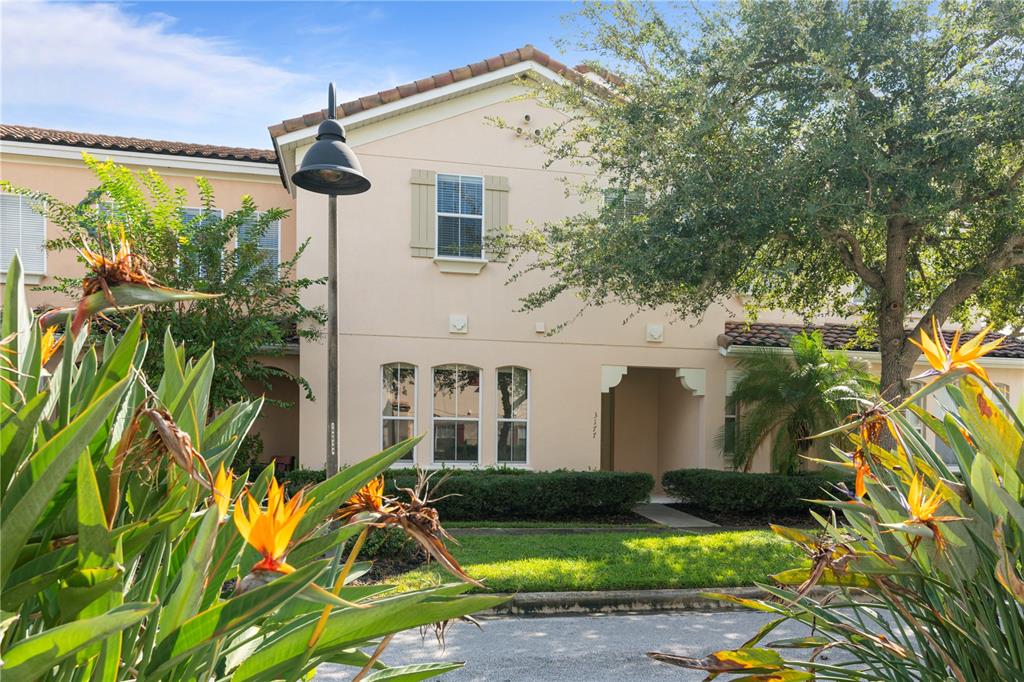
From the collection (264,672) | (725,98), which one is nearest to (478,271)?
(725,98)

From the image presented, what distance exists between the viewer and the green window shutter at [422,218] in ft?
48.0

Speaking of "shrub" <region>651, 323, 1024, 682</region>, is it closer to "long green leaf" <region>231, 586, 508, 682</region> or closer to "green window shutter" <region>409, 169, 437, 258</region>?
"long green leaf" <region>231, 586, 508, 682</region>

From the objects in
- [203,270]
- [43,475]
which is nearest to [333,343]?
[203,270]

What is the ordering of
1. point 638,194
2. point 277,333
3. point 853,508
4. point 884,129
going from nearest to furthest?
point 853,508
point 884,129
point 638,194
point 277,333

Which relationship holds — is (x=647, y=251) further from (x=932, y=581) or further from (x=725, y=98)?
(x=932, y=581)

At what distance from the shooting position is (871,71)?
33.9 feet

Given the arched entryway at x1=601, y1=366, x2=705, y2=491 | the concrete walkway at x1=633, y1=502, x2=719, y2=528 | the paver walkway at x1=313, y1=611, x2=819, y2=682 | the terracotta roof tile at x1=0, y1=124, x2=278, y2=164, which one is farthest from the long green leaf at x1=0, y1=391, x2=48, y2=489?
the arched entryway at x1=601, y1=366, x2=705, y2=491

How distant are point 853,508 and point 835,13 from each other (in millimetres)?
9642

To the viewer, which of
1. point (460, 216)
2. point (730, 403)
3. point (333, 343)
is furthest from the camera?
point (730, 403)

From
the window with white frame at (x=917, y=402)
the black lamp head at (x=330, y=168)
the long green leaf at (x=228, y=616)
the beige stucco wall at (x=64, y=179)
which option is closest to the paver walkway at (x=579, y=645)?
the window with white frame at (x=917, y=402)

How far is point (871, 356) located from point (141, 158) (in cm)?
1587

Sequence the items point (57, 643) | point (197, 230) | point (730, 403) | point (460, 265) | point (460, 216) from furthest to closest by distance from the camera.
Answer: point (730, 403), point (460, 216), point (460, 265), point (197, 230), point (57, 643)

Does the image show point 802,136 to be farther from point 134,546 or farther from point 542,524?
point 134,546

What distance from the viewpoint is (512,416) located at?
15.2 m
